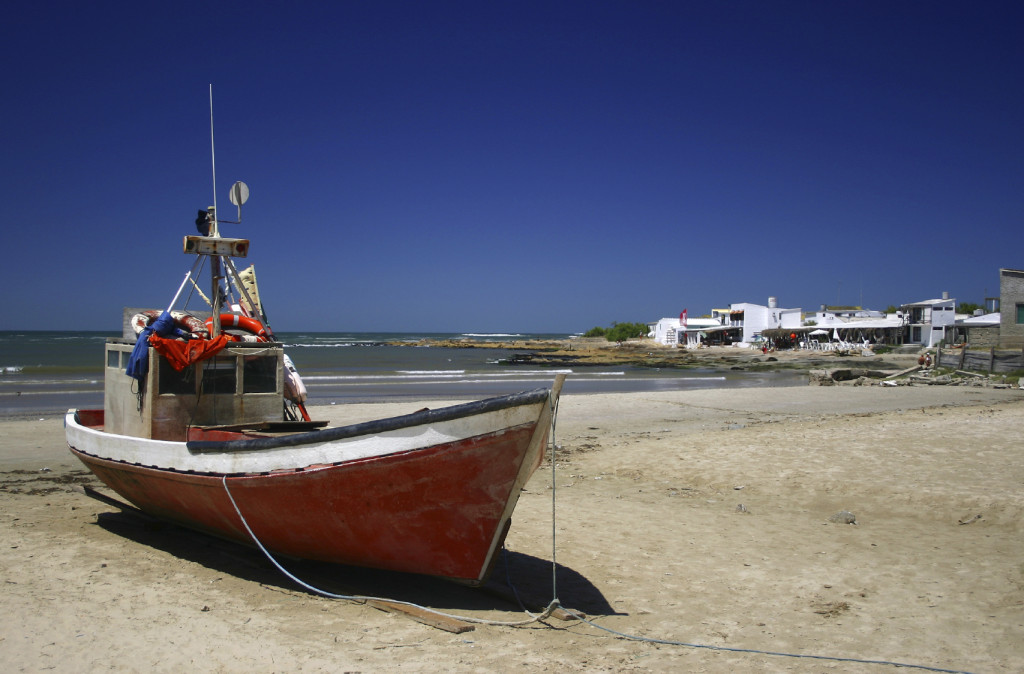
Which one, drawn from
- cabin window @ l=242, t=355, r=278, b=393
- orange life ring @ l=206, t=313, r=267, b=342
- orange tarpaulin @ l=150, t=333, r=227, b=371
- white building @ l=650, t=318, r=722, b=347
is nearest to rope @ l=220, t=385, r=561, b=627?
orange tarpaulin @ l=150, t=333, r=227, b=371

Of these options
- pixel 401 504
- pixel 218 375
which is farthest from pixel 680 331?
pixel 401 504

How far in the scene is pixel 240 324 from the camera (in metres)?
7.72

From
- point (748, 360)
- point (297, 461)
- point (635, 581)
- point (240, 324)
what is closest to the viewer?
point (297, 461)

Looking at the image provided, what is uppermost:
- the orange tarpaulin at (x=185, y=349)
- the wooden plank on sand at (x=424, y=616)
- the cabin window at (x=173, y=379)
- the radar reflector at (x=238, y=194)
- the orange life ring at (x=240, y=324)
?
the radar reflector at (x=238, y=194)

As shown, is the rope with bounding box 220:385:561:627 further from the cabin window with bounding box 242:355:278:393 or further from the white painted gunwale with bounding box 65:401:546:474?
the cabin window with bounding box 242:355:278:393

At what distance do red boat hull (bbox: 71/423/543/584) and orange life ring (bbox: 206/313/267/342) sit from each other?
219 centimetres

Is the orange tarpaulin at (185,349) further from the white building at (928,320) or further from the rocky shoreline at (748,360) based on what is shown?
the white building at (928,320)

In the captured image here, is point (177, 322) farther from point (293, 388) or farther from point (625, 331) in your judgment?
point (625, 331)

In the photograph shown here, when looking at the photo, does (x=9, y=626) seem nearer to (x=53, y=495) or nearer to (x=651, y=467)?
(x=53, y=495)

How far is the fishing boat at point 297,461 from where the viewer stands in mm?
5074

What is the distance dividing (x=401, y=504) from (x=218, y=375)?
10.3 ft

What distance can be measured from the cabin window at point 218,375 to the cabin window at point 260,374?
13 cm

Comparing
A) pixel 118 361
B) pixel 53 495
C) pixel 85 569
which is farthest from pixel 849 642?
pixel 53 495

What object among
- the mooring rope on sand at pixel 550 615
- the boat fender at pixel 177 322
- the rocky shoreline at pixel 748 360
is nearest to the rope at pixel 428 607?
the mooring rope on sand at pixel 550 615
